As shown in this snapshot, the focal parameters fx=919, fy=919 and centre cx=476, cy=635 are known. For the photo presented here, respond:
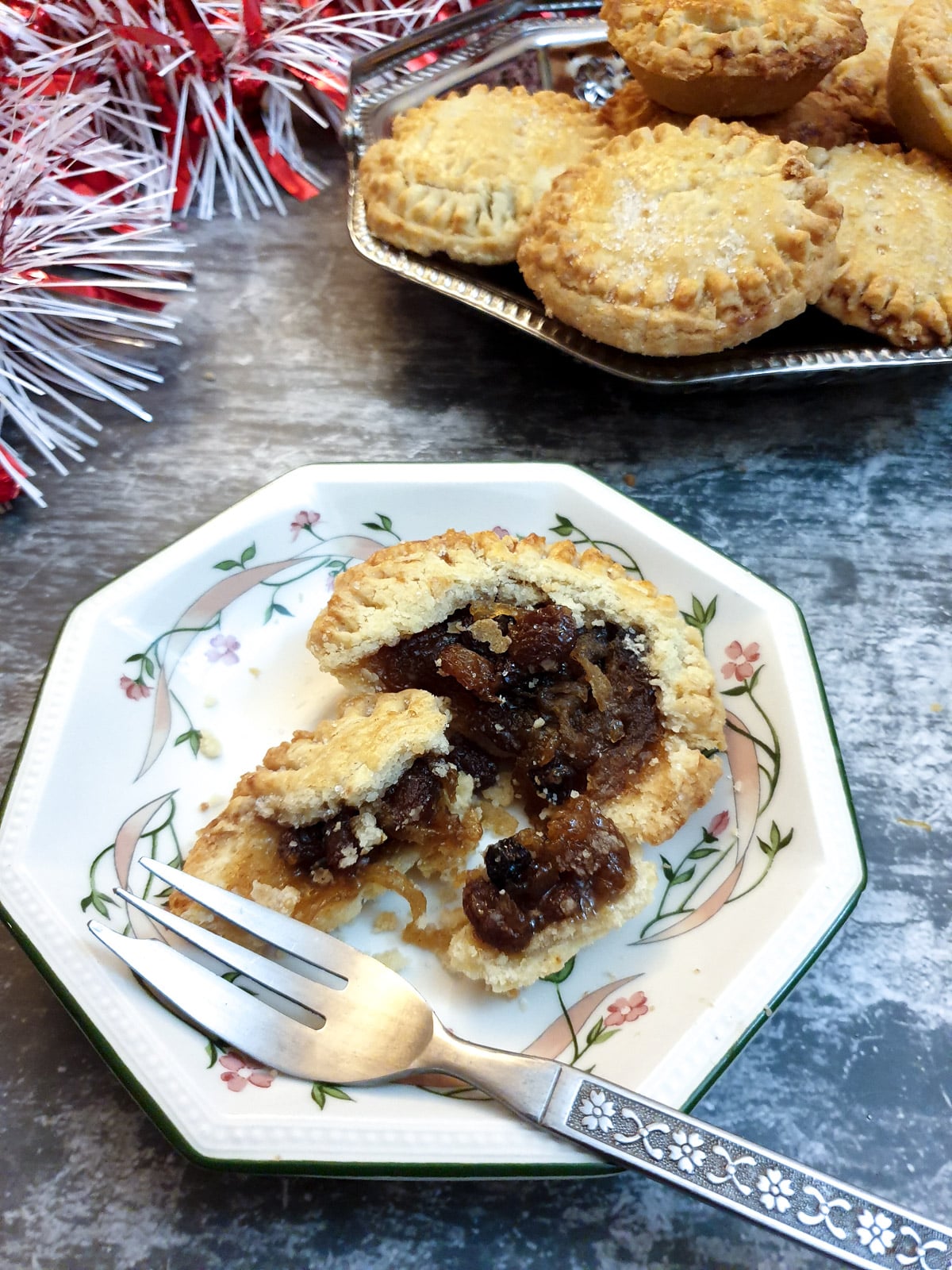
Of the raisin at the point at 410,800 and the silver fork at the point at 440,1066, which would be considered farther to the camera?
the raisin at the point at 410,800

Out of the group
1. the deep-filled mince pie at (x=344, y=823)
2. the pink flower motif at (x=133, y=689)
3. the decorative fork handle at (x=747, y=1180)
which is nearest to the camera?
the decorative fork handle at (x=747, y=1180)

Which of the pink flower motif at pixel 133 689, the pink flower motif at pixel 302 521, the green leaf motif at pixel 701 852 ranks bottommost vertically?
the green leaf motif at pixel 701 852

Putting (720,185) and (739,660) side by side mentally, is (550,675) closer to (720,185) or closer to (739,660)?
(739,660)

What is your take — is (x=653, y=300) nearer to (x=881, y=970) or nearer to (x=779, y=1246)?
(x=881, y=970)

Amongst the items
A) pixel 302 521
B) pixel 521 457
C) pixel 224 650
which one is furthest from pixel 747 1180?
pixel 521 457

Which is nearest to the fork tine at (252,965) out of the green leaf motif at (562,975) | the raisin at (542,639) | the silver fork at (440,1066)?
the silver fork at (440,1066)

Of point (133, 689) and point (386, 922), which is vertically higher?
point (133, 689)

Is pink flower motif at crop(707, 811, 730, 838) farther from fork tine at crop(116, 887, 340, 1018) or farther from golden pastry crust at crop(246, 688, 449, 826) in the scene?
fork tine at crop(116, 887, 340, 1018)

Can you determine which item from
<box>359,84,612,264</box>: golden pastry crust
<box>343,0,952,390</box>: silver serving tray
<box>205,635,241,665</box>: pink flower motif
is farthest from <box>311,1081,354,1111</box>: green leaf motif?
<box>359,84,612,264</box>: golden pastry crust

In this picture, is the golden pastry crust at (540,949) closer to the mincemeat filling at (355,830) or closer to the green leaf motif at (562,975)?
the green leaf motif at (562,975)
